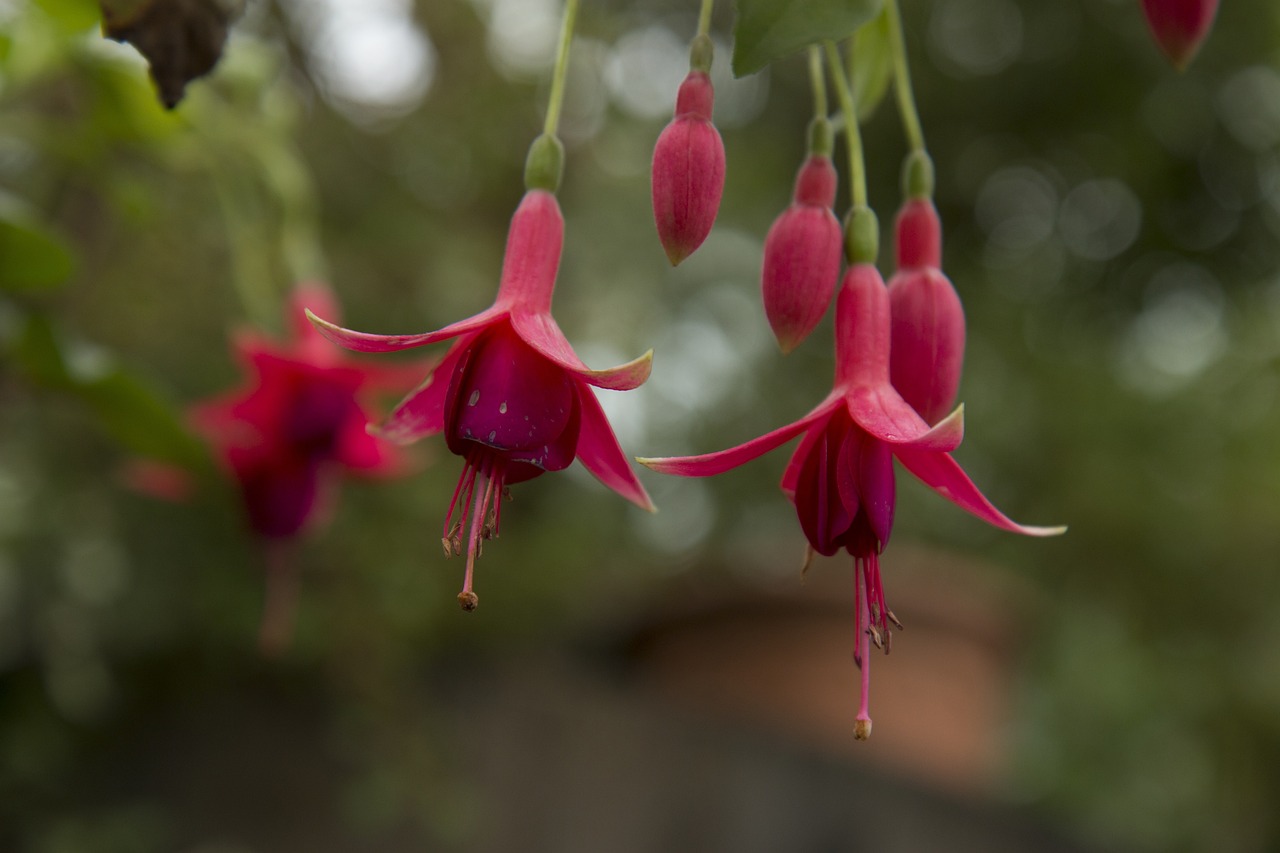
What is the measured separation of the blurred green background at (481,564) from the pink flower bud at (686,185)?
0.30m

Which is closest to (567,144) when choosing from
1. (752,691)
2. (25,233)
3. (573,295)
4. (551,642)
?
(573,295)

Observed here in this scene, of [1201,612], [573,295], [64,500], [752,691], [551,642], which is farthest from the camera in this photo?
[1201,612]

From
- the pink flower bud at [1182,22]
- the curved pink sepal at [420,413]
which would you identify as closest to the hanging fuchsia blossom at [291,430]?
the curved pink sepal at [420,413]

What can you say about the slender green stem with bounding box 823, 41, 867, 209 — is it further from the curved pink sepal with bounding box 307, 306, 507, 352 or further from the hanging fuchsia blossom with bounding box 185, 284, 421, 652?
the hanging fuchsia blossom with bounding box 185, 284, 421, 652

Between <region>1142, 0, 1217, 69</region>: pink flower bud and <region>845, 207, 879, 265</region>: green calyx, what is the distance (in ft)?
0.36

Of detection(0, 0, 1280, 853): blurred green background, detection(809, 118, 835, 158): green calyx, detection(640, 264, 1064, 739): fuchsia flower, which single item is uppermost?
detection(809, 118, 835, 158): green calyx

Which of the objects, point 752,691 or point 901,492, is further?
point 901,492

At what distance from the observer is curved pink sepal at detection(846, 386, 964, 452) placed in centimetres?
30

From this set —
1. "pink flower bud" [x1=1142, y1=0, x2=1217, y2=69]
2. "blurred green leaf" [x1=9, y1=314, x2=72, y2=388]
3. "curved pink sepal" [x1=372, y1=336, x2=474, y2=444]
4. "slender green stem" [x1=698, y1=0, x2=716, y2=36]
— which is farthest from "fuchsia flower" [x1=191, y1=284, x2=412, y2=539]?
"pink flower bud" [x1=1142, y1=0, x2=1217, y2=69]

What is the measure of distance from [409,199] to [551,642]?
77cm

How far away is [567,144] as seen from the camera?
2.02 metres

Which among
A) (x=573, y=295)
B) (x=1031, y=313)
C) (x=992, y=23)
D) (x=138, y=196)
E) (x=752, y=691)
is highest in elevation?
(x=992, y=23)

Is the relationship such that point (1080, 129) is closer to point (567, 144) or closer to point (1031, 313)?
point (1031, 313)

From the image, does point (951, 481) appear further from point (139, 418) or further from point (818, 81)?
point (139, 418)
